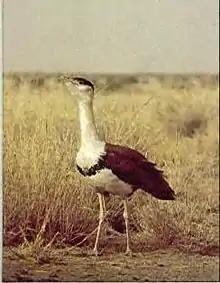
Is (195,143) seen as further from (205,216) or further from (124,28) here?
(124,28)

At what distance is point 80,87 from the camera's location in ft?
4.80

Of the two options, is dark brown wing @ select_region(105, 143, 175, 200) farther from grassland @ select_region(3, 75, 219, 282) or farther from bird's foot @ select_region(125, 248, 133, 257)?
bird's foot @ select_region(125, 248, 133, 257)

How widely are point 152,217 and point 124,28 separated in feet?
1.23

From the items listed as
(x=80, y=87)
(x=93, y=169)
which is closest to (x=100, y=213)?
(x=93, y=169)

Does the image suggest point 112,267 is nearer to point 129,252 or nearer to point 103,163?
point 129,252

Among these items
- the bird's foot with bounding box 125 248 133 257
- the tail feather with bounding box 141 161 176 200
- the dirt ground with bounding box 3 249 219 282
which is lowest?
the dirt ground with bounding box 3 249 219 282

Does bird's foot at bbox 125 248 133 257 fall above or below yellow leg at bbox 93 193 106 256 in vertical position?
below

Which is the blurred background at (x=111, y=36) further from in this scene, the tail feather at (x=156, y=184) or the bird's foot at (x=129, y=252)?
the bird's foot at (x=129, y=252)

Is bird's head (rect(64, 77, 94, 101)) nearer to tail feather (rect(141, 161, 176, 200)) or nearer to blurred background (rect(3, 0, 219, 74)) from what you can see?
blurred background (rect(3, 0, 219, 74))

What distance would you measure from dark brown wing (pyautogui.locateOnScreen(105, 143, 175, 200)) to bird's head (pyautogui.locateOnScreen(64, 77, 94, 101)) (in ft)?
0.35

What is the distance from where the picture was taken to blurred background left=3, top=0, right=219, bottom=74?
1.45 m

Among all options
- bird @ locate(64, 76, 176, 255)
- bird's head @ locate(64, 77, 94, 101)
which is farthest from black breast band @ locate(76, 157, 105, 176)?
bird's head @ locate(64, 77, 94, 101)

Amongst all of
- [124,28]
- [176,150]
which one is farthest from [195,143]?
[124,28]

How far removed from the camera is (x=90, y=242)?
1.46 meters
